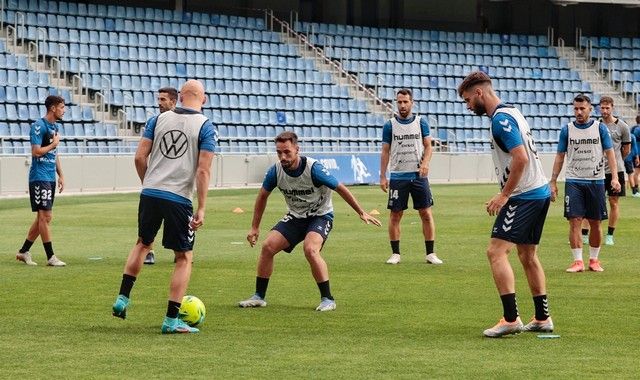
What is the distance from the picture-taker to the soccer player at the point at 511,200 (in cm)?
1073

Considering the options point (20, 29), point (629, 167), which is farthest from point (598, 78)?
point (20, 29)

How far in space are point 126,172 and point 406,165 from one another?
19.4 meters

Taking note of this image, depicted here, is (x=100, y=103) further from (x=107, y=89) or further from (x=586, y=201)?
(x=586, y=201)

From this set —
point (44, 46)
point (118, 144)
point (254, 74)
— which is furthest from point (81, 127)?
point (254, 74)

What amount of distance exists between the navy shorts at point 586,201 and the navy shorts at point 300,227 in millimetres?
4665

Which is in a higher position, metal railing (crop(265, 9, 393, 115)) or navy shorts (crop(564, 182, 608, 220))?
metal railing (crop(265, 9, 393, 115))

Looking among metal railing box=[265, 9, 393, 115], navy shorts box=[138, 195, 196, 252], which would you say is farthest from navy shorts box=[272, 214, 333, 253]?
metal railing box=[265, 9, 393, 115]

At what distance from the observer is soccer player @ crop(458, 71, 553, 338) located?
35.2 feet

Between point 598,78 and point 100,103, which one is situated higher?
point 598,78

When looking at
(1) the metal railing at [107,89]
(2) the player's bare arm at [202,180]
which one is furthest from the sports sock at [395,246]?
(1) the metal railing at [107,89]

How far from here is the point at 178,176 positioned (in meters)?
11.2

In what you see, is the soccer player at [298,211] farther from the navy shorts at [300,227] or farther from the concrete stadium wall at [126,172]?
the concrete stadium wall at [126,172]

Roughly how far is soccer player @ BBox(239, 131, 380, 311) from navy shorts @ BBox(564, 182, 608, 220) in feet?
15.1

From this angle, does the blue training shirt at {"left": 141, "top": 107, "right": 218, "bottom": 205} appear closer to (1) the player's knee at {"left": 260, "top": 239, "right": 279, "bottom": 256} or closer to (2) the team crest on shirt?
(2) the team crest on shirt
